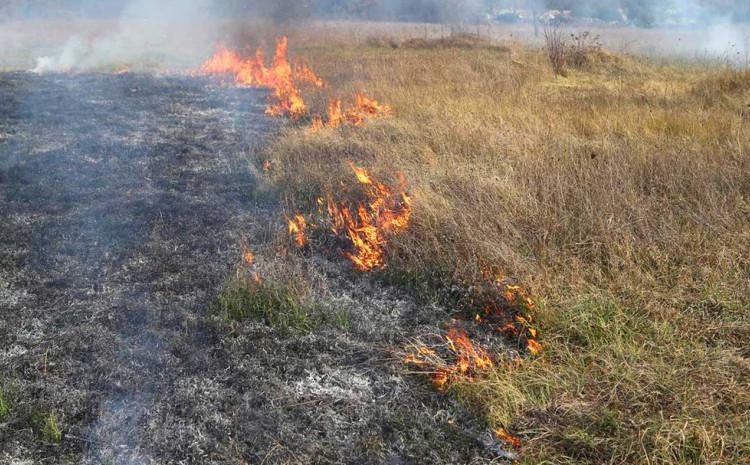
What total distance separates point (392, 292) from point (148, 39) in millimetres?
19462

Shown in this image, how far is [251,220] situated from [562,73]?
885cm

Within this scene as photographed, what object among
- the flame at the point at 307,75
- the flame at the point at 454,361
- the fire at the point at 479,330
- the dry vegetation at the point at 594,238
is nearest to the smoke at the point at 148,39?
the flame at the point at 307,75

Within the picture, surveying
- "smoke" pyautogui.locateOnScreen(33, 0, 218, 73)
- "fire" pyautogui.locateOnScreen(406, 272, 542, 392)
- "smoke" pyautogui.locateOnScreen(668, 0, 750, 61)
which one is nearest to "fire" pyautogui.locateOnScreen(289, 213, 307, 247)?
"fire" pyautogui.locateOnScreen(406, 272, 542, 392)

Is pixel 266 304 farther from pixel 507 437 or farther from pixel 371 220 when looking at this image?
pixel 507 437

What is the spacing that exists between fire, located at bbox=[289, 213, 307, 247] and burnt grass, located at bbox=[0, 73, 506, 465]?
0.19m

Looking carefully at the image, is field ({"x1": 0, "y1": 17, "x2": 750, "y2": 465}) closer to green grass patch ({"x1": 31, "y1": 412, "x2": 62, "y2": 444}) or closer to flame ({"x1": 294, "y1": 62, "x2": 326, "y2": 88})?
green grass patch ({"x1": 31, "y1": 412, "x2": 62, "y2": 444})

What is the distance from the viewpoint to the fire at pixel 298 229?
4770 mm

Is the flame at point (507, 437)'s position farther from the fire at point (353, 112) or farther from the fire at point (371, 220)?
the fire at point (353, 112)

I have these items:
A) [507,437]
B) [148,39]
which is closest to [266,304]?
[507,437]

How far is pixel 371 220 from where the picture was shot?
15.9 ft

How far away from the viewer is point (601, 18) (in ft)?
90.6

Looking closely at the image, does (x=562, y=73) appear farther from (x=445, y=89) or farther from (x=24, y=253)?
(x=24, y=253)

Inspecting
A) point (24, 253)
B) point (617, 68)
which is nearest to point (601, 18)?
point (617, 68)

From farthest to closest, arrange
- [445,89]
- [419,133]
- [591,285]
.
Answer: [445,89]
[419,133]
[591,285]
